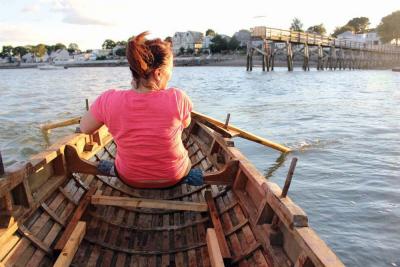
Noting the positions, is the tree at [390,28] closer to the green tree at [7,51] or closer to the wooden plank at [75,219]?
the wooden plank at [75,219]

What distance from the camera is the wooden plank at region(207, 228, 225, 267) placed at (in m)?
3.71

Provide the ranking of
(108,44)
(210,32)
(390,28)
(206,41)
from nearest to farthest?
1. (390,28)
2. (206,41)
3. (210,32)
4. (108,44)

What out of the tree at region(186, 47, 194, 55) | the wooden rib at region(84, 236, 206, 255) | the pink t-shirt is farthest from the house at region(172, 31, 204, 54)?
the pink t-shirt

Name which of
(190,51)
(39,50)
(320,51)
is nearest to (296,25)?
(190,51)

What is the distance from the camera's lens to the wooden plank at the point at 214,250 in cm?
371

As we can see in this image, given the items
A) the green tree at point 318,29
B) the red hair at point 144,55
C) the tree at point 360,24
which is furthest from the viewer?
the tree at point 360,24

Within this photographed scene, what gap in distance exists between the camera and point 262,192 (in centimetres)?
416

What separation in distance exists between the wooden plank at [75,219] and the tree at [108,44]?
179814 millimetres

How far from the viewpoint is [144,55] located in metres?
3.39

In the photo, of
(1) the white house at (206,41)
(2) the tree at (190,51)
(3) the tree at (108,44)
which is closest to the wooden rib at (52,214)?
(2) the tree at (190,51)

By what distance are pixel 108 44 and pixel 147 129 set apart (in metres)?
183

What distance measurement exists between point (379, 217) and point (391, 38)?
375ft

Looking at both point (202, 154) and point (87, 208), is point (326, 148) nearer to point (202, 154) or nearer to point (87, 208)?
point (202, 154)

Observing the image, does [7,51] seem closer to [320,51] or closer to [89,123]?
[320,51]
